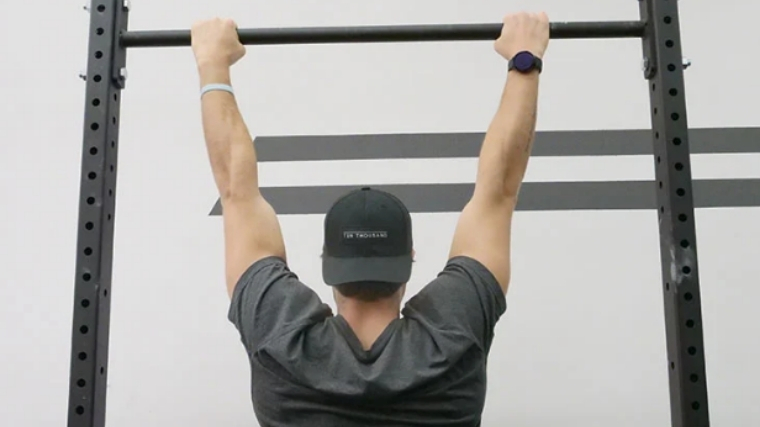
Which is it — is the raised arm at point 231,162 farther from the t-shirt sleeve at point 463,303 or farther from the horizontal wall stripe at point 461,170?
the horizontal wall stripe at point 461,170

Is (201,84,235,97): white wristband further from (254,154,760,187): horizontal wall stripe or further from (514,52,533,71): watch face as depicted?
(254,154,760,187): horizontal wall stripe

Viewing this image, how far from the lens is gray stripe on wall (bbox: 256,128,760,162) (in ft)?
6.86

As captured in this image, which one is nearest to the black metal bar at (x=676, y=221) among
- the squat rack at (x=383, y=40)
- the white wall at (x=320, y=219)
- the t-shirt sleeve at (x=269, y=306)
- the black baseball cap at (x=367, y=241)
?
the squat rack at (x=383, y=40)

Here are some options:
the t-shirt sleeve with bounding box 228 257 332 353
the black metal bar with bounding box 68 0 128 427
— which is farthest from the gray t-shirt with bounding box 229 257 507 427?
the black metal bar with bounding box 68 0 128 427

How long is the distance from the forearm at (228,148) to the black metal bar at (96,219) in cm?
22

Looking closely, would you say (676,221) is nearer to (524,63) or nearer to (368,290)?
(524,63)

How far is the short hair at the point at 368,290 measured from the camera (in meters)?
1.03

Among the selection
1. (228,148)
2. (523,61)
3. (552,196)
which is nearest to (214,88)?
(228,148)

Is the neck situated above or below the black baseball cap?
below

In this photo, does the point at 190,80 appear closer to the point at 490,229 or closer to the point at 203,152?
the point at 203,152

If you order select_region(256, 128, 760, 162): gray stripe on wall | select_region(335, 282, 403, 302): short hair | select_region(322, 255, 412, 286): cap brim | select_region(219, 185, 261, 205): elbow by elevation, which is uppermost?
select_region(256, 128, 760, 162): gray stripe on wall

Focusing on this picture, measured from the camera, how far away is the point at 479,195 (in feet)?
3.78

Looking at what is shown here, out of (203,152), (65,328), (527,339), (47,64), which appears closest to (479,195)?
(527,339)

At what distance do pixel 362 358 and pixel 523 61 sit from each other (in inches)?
23.5
